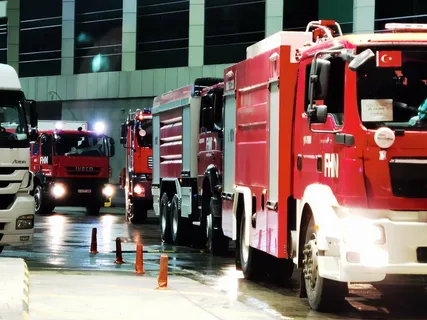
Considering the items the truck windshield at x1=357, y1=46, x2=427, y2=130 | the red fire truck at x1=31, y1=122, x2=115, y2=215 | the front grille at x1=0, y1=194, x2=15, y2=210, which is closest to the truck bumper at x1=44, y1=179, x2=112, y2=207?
the red fire truck at x1=31, y1=122, x2=115, y2=215

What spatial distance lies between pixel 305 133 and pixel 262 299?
2176 mm

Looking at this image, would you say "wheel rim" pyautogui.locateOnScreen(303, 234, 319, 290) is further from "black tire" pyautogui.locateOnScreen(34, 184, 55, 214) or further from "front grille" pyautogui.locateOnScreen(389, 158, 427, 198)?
"black tire" pyautogui.locateOnScreen(34, 184, 55, 214)

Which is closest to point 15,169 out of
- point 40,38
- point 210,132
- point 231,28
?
point 210,132

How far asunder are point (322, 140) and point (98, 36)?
47.2 meters

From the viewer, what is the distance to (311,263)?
12523mm

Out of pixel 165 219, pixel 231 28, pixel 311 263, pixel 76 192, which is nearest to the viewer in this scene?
pixel 311 263

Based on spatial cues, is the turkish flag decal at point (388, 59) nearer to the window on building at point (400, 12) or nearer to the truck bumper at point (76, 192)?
the truck bumper at point (76, 192)

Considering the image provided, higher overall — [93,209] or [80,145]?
[80,145]

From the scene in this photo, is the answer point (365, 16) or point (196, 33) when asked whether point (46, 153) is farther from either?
point (196, 33)

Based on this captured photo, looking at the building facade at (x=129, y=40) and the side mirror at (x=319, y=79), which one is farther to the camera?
the building facade at (x=129, y=40)

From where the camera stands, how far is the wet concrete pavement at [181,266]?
12812mm

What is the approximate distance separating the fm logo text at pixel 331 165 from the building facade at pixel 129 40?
33.3 metres

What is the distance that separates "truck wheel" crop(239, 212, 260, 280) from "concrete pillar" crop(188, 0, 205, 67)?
37001 mm

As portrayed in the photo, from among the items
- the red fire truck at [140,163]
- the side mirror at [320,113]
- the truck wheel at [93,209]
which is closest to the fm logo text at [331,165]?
the side mirror at [320,113]
